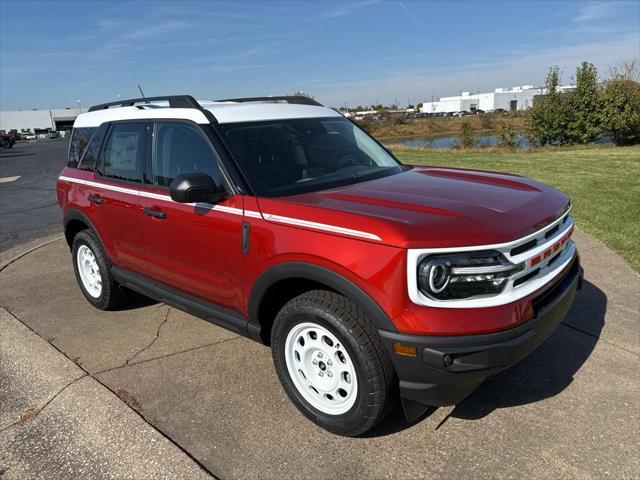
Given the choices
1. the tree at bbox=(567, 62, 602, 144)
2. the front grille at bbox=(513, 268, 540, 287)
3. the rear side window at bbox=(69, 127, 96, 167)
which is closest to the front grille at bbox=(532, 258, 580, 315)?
the front grille at bbox=(513, 268, 540, 287)

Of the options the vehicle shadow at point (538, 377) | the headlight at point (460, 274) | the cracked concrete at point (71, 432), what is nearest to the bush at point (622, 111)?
the vehicle shadow at point (538, 377)

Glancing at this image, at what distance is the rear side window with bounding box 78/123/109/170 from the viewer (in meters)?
4.81

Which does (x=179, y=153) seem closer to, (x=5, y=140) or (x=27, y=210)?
(x=27, y=210)

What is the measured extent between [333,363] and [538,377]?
1539 mm

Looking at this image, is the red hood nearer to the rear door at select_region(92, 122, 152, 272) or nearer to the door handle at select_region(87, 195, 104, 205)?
the rear door at select_region(92, 122, 152, 272)

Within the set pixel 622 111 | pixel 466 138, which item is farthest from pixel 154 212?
pixel 622 111

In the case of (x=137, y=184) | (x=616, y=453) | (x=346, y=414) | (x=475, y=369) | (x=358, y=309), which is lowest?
(x=616, y=453)

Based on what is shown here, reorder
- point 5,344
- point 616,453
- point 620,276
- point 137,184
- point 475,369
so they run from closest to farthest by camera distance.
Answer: point 475,369 → point 616,453 → point 137,184 → point 5,344 → point 620,276

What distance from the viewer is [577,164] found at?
14781 millimetres

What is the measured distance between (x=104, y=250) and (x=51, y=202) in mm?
8675

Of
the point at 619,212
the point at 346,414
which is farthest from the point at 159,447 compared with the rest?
the point at 619,212

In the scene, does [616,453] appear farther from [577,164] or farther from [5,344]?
[577,164]

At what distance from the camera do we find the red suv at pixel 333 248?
2510mm

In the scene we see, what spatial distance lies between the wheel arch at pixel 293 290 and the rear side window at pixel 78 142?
2.87 m
